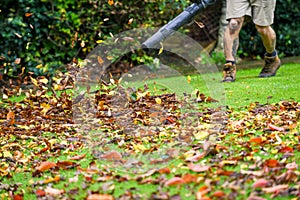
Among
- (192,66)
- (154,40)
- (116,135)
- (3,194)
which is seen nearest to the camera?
(3,194)

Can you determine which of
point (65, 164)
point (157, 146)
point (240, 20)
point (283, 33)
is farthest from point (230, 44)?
point (283, 33)

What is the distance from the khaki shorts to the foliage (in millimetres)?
3129

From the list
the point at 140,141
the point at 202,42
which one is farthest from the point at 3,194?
the point at 202,42

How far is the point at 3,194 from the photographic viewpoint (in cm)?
289

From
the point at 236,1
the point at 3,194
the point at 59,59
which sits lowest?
the point at 3,194

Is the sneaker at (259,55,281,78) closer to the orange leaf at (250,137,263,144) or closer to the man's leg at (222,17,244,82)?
the man's leg at (222,17,244,82)

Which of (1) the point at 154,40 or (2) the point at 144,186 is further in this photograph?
(1) the point at 154,40

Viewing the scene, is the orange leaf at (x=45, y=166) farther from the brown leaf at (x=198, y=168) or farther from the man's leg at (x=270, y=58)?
the man's leg at (x=270, y=58)

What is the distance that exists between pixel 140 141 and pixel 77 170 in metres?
0.64

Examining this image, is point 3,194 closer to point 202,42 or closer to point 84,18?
point 84,18

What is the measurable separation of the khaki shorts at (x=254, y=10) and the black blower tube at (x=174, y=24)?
1.01 feet

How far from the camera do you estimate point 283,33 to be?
9.59m

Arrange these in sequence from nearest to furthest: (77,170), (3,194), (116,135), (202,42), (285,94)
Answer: (3,194) < (77,170) < (116,135) < (285,94) < (202,42)

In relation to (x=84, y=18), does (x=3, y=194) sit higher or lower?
lower
